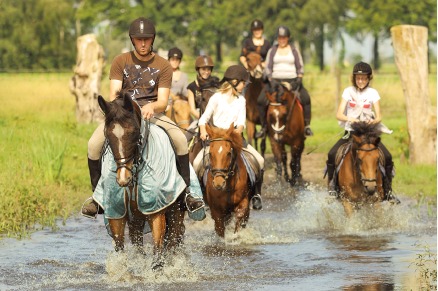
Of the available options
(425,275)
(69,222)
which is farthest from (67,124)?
(425,275)

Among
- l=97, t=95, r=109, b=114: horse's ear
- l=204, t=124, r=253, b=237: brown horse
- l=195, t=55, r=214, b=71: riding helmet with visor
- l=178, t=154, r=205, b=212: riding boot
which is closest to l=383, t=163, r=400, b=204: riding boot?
l=204, t=124, r=253, b=237: brown horse

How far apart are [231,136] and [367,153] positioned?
8.15ft

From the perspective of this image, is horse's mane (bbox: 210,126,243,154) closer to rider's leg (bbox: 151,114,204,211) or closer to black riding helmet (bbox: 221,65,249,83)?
black riding helmet (bbox: 221,65,249,83)

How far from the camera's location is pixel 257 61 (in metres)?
23.6

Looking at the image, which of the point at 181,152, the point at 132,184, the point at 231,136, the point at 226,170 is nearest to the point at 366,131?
the point at 231,136

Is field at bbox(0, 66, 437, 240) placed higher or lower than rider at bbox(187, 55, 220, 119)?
lower

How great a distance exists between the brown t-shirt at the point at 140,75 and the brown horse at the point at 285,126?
10.2 m

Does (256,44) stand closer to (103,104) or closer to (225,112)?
(225,112)

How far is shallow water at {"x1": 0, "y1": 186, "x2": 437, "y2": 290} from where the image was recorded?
457 inches

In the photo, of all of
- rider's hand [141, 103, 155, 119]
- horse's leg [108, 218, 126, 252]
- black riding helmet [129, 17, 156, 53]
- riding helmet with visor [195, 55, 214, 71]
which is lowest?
horse's leg [108, 218, 126, 252]

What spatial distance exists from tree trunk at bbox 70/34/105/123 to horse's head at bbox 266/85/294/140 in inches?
378

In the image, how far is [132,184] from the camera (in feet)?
36.5

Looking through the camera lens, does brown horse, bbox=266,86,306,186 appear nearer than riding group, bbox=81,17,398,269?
No

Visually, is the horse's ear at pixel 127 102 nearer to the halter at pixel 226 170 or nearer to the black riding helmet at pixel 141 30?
the black riding helmet at pixel 141 30
